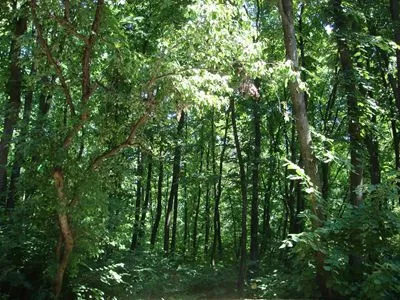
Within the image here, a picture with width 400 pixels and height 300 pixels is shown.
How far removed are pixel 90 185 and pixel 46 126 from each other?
1184 millimetres

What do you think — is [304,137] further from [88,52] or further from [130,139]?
[88,52]

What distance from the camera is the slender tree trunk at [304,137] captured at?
743 cm

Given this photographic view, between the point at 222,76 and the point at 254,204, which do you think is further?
the point at 254,204

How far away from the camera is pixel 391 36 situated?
42.0 ft

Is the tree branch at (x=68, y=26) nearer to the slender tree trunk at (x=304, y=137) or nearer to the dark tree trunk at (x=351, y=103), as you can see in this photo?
the slender tree trunk at (x=304, y=137)

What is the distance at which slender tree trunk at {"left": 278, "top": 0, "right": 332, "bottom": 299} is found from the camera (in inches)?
293

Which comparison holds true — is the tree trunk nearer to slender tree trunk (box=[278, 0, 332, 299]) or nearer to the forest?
the forest

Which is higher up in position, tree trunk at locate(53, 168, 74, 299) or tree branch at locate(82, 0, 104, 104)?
tree branch at locate(82, 0, 104, 104)

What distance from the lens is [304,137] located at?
8.16 metres

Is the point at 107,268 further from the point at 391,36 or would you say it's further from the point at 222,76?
the point at 391,36

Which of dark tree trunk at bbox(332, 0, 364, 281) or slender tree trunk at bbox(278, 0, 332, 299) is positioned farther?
dark tree trunk at bbox(332, 0, 364, 281)

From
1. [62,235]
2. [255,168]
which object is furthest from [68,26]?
[255,168]

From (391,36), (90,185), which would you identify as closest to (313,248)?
(90,185)

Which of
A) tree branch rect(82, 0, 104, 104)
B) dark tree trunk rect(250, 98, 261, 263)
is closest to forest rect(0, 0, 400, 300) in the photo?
tree branch rect(82, 0, 104, 104)
